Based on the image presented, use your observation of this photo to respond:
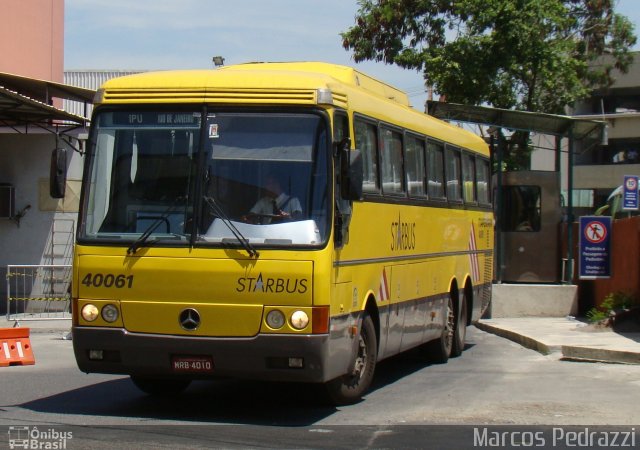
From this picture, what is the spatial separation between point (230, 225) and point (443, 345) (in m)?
6.34

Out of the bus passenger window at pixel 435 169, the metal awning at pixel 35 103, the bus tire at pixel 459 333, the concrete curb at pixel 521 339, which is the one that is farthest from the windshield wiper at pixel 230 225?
the metal awning at pixel 35 103

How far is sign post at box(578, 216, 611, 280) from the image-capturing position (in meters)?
21.4

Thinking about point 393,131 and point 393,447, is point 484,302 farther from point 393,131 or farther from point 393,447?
point 393,447

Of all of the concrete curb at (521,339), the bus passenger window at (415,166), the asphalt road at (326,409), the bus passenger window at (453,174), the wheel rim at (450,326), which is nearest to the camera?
the asphalt road at (326,409)

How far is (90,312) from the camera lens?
986cm

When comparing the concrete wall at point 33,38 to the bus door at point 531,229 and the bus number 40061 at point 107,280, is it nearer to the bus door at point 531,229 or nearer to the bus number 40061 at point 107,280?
the bus door at point 531,229

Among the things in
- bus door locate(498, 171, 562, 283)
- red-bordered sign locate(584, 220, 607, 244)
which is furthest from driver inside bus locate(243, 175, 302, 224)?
bus door locate(498, 171, 562, 283)

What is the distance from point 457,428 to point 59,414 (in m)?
3.70

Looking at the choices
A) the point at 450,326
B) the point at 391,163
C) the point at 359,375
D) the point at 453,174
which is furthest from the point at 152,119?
the point at 450,326

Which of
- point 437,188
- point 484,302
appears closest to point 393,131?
point 437,188

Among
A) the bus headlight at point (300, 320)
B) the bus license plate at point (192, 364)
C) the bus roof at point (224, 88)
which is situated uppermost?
the bus roof at point (224, 88)

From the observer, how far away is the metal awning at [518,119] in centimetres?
2172

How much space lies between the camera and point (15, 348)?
14.9 metres

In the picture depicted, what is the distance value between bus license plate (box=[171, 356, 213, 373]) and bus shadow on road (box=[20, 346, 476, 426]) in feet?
1.89
